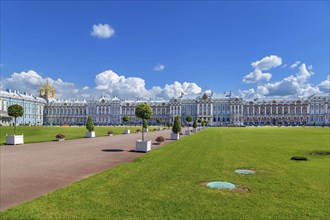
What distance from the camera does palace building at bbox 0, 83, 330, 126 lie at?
462ft

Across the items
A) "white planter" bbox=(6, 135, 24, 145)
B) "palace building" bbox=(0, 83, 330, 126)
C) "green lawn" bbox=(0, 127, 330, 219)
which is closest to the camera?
"green lawn" bbox=(0, 127, 330, 219)

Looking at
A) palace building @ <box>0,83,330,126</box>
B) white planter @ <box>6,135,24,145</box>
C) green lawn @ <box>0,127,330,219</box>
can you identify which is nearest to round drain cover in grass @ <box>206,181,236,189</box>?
green lawn @ <box>0,127,330,219</box>

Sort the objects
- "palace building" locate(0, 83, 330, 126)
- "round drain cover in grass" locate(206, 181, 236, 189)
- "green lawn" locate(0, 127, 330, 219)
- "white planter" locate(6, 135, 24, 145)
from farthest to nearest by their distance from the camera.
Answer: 1. "palace building" locate(0, 83, 330, 126)
2. "white planter" locate(6, 135, 24, 145)
3. "round drain cover in grass" locate(206, 181, 236, 189)
4. "green lawn" locate(0, 127, 330, 219)

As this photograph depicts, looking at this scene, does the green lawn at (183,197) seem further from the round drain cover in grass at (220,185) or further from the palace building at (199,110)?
the palace building at (199,110)

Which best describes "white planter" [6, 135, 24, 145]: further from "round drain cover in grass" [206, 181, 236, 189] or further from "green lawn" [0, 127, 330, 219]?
"round drain cover in grass" [206, 181, 236, 189]

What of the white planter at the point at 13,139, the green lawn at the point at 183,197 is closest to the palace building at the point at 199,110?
the white planter at the point at 13,139

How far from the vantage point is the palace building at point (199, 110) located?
141m

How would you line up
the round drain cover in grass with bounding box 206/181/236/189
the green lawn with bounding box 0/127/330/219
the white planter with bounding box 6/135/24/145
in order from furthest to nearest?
the white planter with bounding box 6/135/24/145
the round drain cover in grass with bounding box 206/181/236/189
the green lawn with bounding box 0/127/330/219

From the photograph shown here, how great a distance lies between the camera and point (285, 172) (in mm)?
12297

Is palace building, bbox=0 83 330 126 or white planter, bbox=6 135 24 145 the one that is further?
palace building, bbox=0 83 330 126

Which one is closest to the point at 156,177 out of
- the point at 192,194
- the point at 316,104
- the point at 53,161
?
the point at 192,194

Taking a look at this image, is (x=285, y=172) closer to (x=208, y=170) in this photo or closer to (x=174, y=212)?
(x=208, y=170)

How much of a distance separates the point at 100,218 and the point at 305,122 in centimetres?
15427

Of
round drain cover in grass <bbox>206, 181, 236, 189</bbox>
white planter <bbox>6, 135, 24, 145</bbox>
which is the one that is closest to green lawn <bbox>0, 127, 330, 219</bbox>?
round drain cover in grass <bbox>206, 181, 236, 189</bbox>
